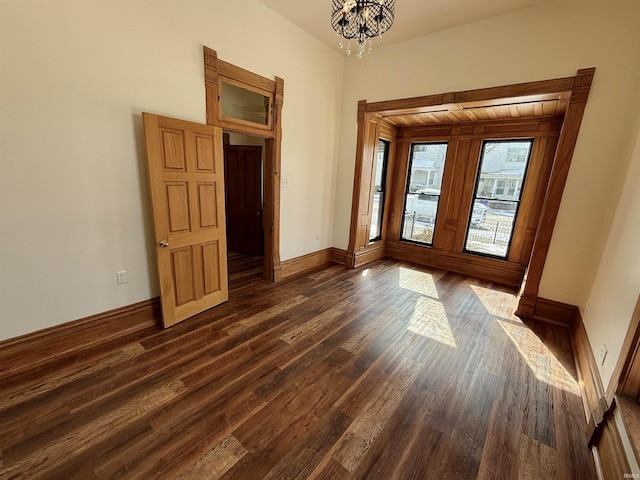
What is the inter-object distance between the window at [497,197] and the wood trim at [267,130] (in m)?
3.42

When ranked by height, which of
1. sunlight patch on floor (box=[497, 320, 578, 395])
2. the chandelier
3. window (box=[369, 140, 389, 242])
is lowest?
sunlight patch on floor (box=[497, 320, 578, 395])

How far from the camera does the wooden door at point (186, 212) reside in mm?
2443

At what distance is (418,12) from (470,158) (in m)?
2.42

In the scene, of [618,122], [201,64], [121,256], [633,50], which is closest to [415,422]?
[121,256]

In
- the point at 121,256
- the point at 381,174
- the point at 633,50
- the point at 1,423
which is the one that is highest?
the point at 633,50

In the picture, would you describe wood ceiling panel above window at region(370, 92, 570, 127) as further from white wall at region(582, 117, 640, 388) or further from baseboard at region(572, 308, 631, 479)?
baseboard at region(572, 308, 631, 479)

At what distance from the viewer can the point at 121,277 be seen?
8.25 feet

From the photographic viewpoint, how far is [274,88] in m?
3.44

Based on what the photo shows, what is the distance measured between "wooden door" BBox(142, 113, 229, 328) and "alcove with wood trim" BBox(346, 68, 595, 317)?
95.4 inches

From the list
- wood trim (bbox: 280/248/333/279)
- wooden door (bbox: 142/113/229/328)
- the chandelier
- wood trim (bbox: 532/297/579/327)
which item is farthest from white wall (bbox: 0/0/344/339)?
wood trim (bbox: 532/297/579/327)

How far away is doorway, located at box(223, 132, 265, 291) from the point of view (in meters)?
4.90

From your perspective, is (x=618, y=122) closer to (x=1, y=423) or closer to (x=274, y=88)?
(x=274, y=88)

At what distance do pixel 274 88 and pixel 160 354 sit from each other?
10.5 feet

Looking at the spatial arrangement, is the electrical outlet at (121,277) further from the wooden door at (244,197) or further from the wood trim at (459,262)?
the wood trim at (459,262)
